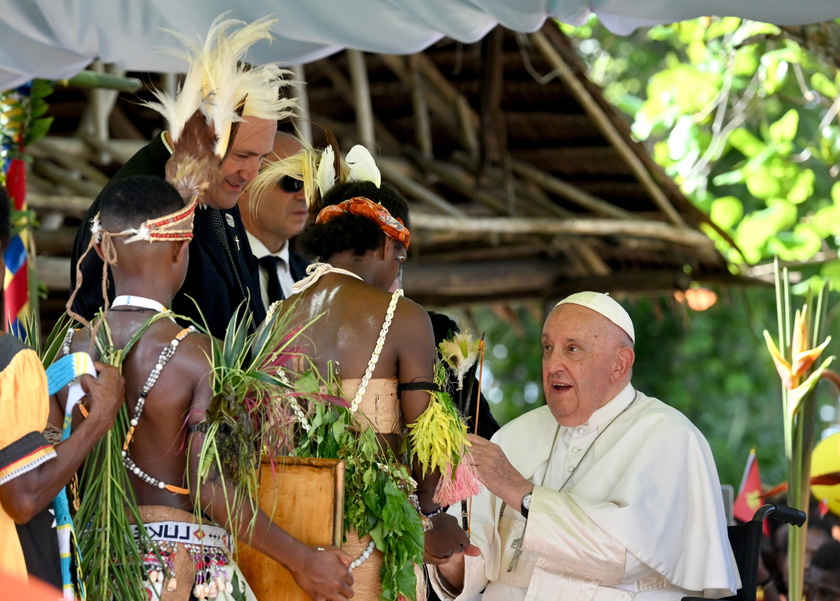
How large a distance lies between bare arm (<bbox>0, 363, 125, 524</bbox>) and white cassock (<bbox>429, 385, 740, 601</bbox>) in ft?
5.74

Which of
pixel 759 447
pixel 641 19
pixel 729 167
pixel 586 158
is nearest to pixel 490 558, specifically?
pixel 641 19

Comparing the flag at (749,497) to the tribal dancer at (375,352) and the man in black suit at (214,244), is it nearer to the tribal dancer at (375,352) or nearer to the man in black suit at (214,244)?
the tribal dancer at (375,352)

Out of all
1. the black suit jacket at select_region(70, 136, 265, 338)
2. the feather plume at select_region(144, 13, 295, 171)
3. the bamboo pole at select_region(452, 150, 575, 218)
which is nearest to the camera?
the feather plume at select_region(144, 13, 295, 171)

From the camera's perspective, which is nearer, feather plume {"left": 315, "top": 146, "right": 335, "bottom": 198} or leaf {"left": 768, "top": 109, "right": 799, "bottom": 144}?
feather plume {"left": 315, "top": 146, "right": 335, "bottom": 198}

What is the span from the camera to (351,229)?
3523 mm

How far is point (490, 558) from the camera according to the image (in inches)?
168

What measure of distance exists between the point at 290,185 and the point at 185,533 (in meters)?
2.07

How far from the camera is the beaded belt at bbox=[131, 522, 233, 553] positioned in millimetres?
2959

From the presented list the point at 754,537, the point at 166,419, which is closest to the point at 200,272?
the point at 166,419

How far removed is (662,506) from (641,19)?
1809 mm

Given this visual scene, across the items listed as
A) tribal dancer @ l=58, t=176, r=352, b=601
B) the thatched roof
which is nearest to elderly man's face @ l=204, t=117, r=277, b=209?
tribal dancer @ l=58, t=176, r=352, b=601

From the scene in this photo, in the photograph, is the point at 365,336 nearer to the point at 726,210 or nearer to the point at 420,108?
the point at 420,108

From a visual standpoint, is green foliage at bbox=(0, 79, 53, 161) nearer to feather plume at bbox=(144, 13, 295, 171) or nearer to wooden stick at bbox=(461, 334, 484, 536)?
feather plume at bbox=(144, 13, 295, 171)

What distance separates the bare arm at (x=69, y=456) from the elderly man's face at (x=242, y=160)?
127 cm
